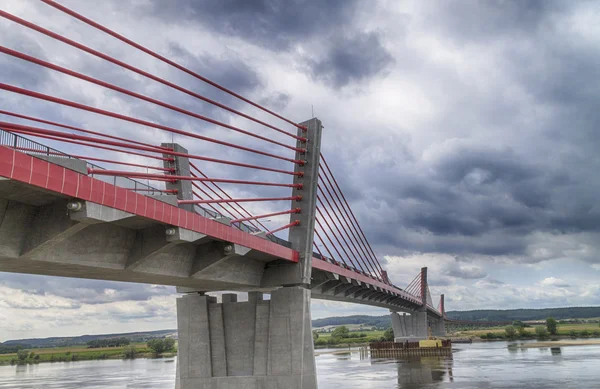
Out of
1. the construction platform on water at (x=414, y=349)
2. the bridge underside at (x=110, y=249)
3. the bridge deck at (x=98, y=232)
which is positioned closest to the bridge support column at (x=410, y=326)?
the construction platform on water at (x=414, y=349)

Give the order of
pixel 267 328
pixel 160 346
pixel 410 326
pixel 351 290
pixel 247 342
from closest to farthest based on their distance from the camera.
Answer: pixel 267 328
pixel 247 342
pixel 351 290
pixel 410 326
pixel 160 346

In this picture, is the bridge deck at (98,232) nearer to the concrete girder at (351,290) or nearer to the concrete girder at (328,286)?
the concrete girder at (328,286)

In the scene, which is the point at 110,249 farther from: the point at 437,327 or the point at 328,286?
the point at 437,327

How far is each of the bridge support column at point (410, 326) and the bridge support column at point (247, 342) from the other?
85.4 metres

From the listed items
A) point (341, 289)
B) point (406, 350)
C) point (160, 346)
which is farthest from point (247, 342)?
point (160, 346)

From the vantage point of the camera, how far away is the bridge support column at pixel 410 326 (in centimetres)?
10825

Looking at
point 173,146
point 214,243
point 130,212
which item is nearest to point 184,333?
point 214,243

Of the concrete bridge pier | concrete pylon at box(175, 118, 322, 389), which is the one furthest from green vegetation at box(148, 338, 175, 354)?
concrete pylon at box(175, 118, 322, 389)

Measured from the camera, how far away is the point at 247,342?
28.1m

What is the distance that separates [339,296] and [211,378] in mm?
17428

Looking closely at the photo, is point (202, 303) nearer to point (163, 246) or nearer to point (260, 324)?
point (260, 324)

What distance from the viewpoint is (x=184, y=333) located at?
29.2 meters

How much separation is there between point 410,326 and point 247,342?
8935cm

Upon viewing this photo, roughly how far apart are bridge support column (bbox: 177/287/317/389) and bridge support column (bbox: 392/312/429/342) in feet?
280
